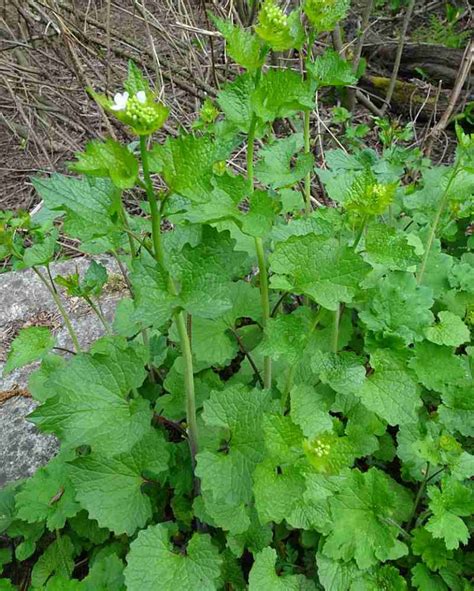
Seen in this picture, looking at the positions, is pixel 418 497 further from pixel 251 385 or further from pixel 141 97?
pixel 141 97

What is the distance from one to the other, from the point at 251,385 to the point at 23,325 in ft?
4.55

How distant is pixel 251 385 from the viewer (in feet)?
5.15

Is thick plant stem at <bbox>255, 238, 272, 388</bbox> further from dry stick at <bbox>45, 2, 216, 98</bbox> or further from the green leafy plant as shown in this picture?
dry stick at <bbox>45, 2, 216, 98</bbox>

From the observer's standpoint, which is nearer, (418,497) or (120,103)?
(120,103)

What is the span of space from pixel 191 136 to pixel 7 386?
5.37 ft

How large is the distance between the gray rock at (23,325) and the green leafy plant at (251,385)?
8.1 inches

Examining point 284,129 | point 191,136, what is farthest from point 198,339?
point 284,129

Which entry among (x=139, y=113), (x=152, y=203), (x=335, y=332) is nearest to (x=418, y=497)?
(x=335, y=332)

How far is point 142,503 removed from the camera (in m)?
1.27

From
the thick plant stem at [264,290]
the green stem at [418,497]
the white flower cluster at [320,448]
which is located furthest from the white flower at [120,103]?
the green stem at [418,497]

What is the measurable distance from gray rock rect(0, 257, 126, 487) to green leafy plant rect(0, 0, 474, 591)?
206 millimetres

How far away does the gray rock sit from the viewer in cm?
183

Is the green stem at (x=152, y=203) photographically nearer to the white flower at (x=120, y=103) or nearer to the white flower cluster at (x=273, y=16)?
the white flower at (x=120, y=103)

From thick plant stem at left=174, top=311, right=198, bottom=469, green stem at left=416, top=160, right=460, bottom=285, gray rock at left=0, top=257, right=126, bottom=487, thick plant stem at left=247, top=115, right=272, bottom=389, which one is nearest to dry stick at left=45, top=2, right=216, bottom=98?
gray rock at left=0, top=257, right=126, bottom=487
